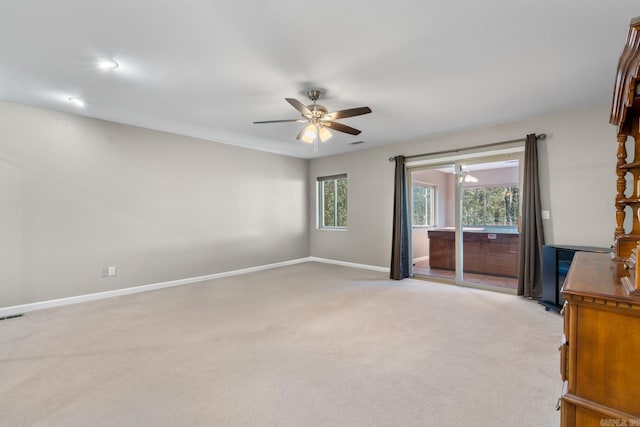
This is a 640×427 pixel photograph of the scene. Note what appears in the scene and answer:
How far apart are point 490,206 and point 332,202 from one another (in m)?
3.52

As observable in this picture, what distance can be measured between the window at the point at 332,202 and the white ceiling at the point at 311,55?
2953 millimetres

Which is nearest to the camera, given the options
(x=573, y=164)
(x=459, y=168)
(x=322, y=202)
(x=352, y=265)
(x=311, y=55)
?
(x=311, y=55)

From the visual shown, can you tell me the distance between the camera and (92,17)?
2.05 m

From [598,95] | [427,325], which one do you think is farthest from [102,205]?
[598,95]

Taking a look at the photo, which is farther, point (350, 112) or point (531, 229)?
point (531, 229)

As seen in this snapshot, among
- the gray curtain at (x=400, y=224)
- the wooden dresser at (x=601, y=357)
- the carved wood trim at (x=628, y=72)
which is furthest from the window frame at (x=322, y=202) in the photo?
the wooden dresser at (x=601, y=357)

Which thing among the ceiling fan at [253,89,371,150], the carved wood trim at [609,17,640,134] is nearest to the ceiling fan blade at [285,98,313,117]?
the ceiling fan at [253,89,371,150]

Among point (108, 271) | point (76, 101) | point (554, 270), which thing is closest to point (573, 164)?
point (554, 270)

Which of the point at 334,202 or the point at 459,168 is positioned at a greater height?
the point at 459,168

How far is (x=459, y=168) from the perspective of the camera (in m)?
4.92

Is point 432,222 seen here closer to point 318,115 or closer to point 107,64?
point 318,115

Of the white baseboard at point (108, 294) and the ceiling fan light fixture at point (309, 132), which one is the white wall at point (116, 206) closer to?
the white baseboard at point (108, 294)

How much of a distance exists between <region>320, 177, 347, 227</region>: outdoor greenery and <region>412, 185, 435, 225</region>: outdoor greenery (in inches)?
64.8

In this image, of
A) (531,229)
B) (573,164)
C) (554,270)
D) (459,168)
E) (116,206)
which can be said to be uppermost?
(459,168)
